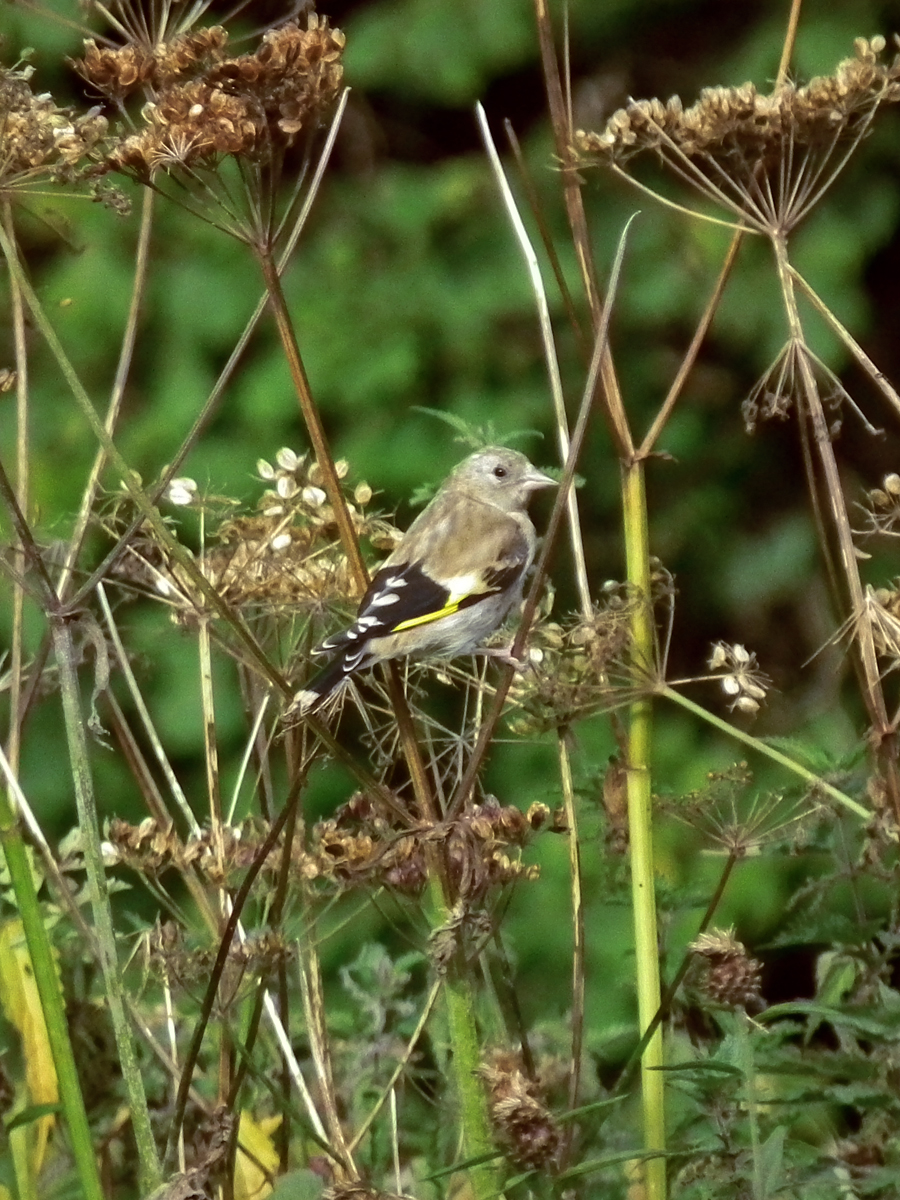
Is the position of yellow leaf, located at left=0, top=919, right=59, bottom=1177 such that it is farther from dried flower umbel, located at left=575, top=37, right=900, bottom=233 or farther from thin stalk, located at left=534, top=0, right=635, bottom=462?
dried flower umbel, located at left=575, top=37, right=900, bottom=233

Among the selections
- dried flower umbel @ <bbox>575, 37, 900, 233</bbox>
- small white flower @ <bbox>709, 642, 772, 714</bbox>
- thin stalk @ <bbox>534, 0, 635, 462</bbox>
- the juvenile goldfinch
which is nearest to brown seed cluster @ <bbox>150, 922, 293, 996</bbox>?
the juvenile goldfinch

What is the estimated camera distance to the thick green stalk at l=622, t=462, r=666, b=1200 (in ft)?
6.81

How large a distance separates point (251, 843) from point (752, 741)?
27.8 inches

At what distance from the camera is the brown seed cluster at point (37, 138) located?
2.06 meters

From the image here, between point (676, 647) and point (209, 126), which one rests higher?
point (209, 126)

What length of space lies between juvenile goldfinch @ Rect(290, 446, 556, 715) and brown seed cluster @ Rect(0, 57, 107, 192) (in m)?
0.68

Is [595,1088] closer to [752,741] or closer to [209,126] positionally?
[752,741]

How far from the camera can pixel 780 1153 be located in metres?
1.83

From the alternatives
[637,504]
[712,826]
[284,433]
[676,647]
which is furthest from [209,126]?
[676,647]

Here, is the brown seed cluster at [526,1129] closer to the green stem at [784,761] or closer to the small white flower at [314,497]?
the green stem at [784,761]

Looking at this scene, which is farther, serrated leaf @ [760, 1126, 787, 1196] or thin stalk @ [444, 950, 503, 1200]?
thin stalk @ [444, 950, 503, 1200]

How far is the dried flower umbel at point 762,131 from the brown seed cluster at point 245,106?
456 mm

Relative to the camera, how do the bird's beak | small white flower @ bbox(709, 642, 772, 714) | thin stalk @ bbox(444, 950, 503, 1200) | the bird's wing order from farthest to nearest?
the bird's beak → the bird's wing → small white flower @ bbox(709, 642, 772, 714) → thin stalk @ bbox(444, 950, 503, 1200)

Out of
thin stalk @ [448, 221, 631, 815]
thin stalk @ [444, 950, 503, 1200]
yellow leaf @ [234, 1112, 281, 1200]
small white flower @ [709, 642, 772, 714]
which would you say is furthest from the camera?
yellow leaf @ [234, 1112, 281, 1200]
